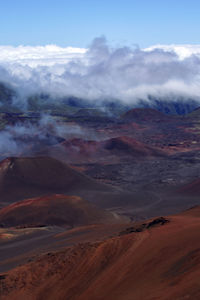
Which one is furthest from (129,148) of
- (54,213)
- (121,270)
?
(121,270)

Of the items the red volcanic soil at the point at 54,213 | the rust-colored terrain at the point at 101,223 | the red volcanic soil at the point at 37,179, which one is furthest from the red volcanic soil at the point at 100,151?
the red volcanic soil at the point at 54,213

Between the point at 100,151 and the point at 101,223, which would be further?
the point at 100,151

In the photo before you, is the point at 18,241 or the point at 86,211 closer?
the point at 18,241

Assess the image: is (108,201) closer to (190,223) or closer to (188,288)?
(190,223)

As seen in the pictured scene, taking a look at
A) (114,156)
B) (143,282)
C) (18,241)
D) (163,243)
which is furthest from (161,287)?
→ (114,156)

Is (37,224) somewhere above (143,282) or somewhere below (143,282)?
below

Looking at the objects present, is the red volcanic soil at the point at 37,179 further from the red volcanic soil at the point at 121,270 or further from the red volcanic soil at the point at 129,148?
the red volcanic soil at the point at 121,270

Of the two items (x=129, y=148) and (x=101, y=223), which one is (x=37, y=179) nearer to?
(x=101, y=223)
